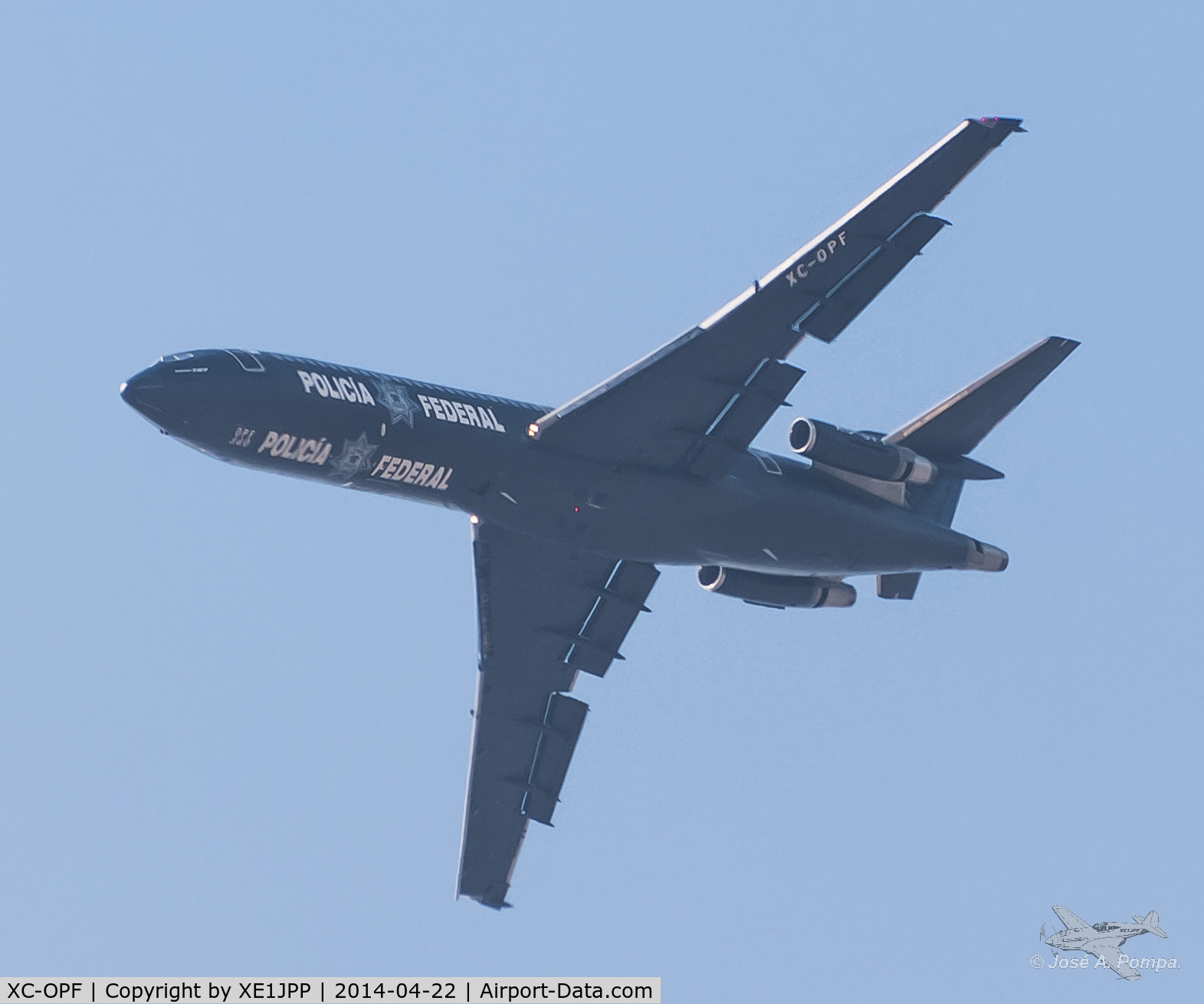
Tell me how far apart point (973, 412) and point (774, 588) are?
6725mm

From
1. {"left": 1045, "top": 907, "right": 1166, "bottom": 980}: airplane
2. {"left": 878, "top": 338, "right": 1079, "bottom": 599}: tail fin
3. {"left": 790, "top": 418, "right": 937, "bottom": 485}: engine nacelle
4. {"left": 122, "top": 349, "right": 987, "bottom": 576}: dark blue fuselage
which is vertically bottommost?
{"left": 1045, "top": 907, "right": 1166, "bottom": 980}: airplane

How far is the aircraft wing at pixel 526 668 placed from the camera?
45.0 metres

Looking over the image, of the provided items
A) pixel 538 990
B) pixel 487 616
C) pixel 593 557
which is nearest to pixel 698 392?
pixel 593 557

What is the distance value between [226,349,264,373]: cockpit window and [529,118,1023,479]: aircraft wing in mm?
6390

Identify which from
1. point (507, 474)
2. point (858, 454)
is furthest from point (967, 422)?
point (507, 474)

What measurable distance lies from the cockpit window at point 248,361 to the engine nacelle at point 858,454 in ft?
42.7

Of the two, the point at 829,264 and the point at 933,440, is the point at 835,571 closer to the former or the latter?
the point at 933,440

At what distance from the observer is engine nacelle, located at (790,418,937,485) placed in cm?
4219

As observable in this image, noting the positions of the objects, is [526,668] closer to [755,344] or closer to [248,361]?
[755,344]

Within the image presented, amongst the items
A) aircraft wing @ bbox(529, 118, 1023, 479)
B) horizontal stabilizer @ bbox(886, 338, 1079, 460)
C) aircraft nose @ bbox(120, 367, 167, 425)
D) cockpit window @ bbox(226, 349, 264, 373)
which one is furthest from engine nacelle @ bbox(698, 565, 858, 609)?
Result: aircraft nose @ bbox(120, 367, 167, 425)

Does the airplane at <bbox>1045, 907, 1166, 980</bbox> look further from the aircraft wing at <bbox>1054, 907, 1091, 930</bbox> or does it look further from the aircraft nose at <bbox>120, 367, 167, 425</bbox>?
the aircraft nose at <bbox>120, 367, 167, 425</bbox>

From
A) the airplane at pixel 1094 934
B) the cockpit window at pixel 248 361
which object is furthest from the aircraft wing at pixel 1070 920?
the cockpit window at pixel 248 361

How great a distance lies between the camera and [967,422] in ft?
145

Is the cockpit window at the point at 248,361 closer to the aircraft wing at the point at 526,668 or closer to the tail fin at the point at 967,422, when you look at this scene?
the aircraft wing at the point at 526,668
